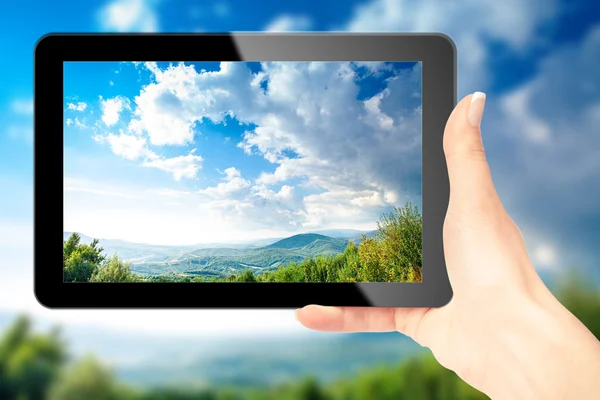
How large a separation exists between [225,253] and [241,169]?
0.95 feet

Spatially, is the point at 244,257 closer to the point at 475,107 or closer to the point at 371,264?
the point at 371,264

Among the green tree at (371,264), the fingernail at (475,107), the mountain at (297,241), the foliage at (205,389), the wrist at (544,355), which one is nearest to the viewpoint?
the wrist at (544,355)

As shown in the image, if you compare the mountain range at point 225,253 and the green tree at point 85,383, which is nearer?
the mountain range at point 225,253

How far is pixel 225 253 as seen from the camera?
1.54 meters

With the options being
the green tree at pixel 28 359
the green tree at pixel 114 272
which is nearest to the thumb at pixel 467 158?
the green tree at pixel 114 272

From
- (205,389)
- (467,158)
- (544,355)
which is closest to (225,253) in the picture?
(467,158)

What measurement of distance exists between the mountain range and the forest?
0.06 feet

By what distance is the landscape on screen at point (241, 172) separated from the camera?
1.38 metres

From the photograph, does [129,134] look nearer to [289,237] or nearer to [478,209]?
[289,237]

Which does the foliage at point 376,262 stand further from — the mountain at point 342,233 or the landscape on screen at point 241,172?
the mountain at point 342,233

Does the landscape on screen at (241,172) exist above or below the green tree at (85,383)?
above

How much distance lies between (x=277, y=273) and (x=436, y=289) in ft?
1.36

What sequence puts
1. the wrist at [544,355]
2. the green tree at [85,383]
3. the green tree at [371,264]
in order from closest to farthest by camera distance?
the wrist at [544,355], the green tree at [371,264], the green tree at [85,383]

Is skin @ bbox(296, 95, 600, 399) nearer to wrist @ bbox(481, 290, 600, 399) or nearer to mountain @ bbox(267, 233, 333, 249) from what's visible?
wrist @ bbox(481, 290, 600, 399)
